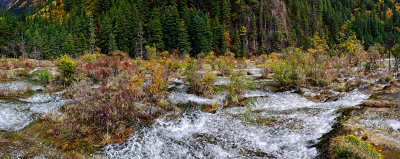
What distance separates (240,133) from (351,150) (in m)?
4.39

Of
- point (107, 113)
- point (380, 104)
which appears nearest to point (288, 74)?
point (380, 104)

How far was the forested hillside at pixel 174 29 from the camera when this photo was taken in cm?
5366

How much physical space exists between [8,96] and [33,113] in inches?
182

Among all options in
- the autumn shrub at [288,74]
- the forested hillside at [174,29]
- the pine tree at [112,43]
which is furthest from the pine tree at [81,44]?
the autumn shrub at [288,74]

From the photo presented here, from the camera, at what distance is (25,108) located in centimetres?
1130

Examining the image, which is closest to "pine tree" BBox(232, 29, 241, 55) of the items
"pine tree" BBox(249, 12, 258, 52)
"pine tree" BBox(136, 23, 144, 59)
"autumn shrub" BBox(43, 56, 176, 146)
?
"pine tree" BBox(249, 12, 258, 52)

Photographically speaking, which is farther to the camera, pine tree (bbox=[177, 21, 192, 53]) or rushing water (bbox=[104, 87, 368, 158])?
pine tree (bbox=[177, 21, 192, 53])

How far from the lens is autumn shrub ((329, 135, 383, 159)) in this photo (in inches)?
217

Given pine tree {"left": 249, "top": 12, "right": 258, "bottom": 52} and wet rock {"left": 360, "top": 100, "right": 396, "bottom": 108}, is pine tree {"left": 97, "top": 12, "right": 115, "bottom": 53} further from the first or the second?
wet rock {"left": 360, "top": 100, "right": 396, "bottom": 108}

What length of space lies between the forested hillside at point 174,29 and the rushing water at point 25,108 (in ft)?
78.7

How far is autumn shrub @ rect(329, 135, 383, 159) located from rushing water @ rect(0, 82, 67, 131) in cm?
1243

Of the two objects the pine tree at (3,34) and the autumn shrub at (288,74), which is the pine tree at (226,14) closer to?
the autumn shrub at (288,74)

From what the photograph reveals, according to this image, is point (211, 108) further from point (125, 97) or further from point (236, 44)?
point (236, 44)

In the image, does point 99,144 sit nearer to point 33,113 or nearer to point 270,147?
point 33,113
